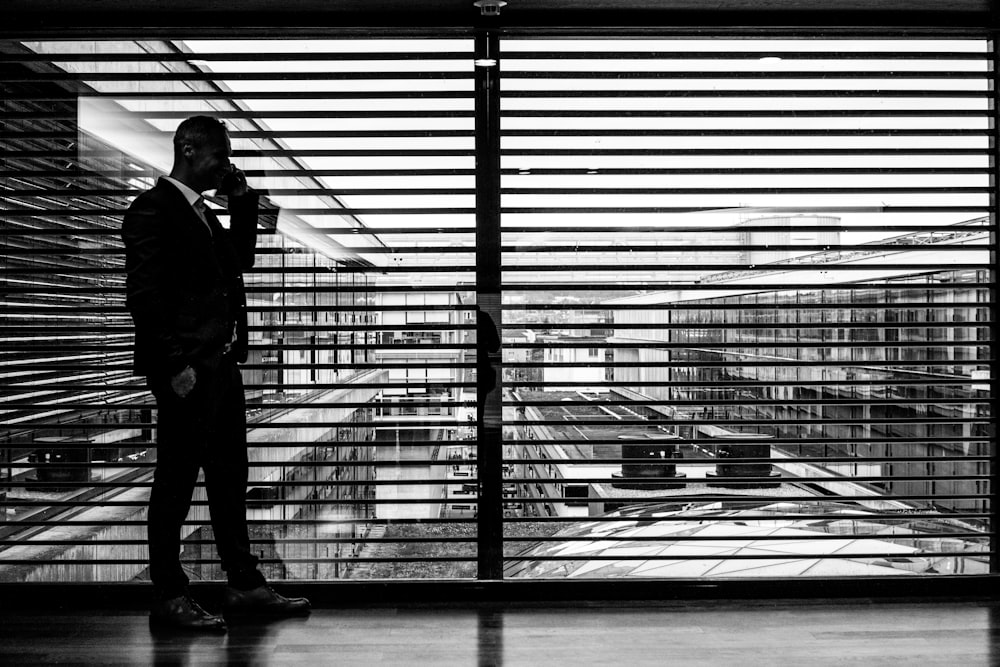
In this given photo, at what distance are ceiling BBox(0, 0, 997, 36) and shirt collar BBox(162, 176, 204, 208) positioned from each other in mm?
919

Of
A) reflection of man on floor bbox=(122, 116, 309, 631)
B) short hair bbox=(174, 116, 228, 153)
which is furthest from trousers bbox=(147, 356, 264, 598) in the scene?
short hair bbox=(174, 116, 228, 153)

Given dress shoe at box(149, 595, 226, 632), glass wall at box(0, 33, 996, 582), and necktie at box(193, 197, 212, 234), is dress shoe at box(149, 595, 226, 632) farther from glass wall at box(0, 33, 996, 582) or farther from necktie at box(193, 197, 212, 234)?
necktie at box(193, 197, 212, 234)

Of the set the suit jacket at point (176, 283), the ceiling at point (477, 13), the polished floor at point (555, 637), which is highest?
the ceiling at point (477, 13)

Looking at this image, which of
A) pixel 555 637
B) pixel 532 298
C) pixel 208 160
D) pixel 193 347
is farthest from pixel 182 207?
pixel 555 637

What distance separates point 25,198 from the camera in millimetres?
3639

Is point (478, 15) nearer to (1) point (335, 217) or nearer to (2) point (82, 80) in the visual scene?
(1) point (335, 217)

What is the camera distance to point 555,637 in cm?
306

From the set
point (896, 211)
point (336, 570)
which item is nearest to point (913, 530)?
point (896, 211)

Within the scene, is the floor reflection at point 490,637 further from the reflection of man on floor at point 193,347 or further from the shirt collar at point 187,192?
the shirt collar at point 187,192

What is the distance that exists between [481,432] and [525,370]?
14.1 inches

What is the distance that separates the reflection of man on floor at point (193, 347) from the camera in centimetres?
290

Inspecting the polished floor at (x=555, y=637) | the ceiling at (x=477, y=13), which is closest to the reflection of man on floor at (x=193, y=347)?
the polished floor at (x=555, y=637)

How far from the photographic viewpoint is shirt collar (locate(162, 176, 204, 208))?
3.03m

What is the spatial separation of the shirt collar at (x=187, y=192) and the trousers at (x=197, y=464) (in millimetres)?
652
